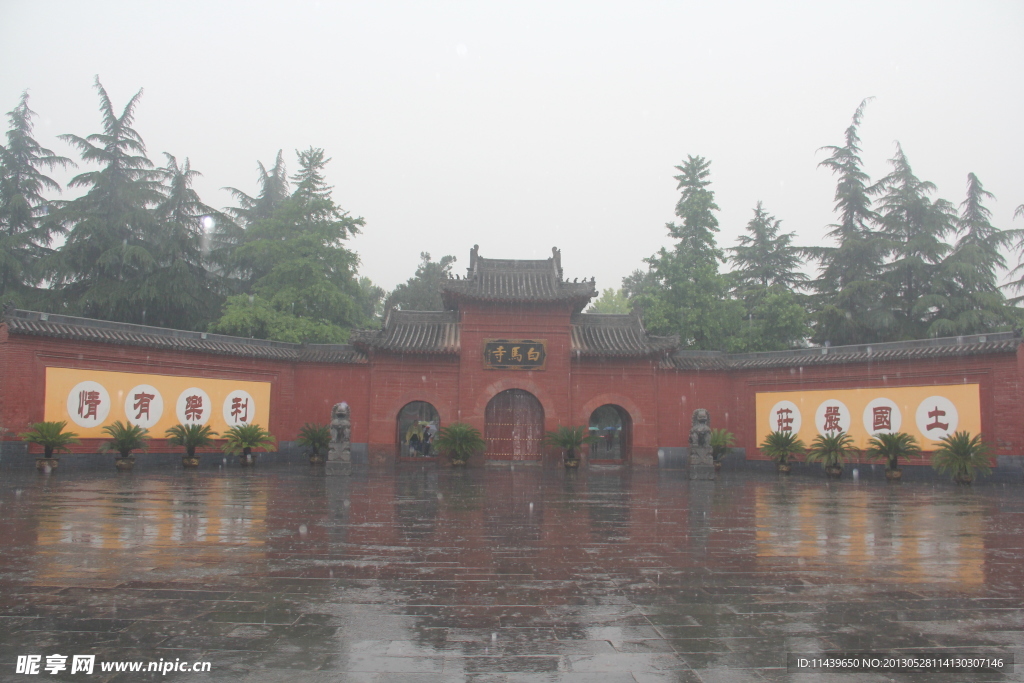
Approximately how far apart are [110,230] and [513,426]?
1717cm

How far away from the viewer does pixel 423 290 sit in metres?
40.1

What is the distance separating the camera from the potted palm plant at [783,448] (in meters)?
19.5

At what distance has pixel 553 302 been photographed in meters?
21.1

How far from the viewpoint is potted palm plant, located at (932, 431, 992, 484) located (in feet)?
51.2

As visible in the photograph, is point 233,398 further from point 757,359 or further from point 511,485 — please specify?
point 757,359

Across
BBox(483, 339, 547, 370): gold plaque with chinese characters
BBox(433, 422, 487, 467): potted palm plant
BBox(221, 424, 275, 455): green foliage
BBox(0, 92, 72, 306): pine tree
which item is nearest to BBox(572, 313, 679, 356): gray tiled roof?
BBox(483, 339, 547, 370): gold plaque with chinese characters

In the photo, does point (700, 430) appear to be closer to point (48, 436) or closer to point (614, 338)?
point (614, 338)

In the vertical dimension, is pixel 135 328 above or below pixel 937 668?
above

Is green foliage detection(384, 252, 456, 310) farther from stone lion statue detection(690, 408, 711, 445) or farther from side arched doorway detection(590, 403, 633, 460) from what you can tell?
stone lion statue detection(690, 408, 711, 445)

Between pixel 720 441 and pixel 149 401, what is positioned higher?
pixel 149 401

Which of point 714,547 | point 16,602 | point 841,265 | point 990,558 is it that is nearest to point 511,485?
point 714,547

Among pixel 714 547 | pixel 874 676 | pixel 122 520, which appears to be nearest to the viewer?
pixel 874 676

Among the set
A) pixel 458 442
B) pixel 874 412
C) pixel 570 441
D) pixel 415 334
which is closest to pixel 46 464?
pixel 458 442

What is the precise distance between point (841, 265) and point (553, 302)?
46.2 feet
